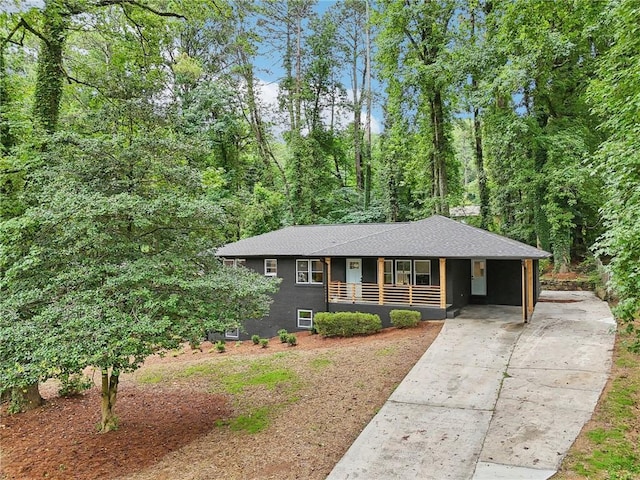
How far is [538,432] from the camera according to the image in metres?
6.75

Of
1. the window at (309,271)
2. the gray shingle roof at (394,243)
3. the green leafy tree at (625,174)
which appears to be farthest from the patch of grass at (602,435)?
the window at (309,271)

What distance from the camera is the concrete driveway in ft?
19.9

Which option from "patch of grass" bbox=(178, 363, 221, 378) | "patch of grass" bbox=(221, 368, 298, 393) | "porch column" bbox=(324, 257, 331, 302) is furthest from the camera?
"porch column" bbox=(324, 257, 331, 302)

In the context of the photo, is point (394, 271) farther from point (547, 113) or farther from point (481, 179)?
point (481, 179)

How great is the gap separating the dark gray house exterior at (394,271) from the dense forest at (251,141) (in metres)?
3.11

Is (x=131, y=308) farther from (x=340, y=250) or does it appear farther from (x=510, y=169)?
(x=510, y=169)

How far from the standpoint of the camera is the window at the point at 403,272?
54.0ft

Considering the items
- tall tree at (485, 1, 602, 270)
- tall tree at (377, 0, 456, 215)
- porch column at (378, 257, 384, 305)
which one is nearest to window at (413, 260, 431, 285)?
porch column at (378, 257, 384, 305)

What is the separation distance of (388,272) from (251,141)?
814 inches

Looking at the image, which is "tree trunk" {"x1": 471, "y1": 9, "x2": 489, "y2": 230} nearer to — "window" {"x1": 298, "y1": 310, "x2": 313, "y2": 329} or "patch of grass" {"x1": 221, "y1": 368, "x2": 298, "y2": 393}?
"window" {"x1": 298, "y1": 310, "x2": 313, "y2": 329}

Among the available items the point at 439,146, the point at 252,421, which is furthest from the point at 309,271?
the point at 439,146

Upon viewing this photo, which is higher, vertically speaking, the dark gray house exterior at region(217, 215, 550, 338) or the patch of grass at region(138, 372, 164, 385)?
the dark gray house exterior at region(217, 215, 550, 338)

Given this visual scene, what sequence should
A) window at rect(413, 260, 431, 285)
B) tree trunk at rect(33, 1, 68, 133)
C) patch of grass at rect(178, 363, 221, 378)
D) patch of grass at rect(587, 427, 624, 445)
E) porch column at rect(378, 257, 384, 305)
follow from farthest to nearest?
window at rect(413, 260, 431, 285) → porch column at rect(378, 257, 384, 305) → patch of grass at rect(178, 363, 221, 378) → tree trunk at rect(33, 1, 68, 133) → patch of grass at rect(587, 427, 624, 445)

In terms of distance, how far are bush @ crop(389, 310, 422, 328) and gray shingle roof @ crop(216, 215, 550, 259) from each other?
2007 millimetres
